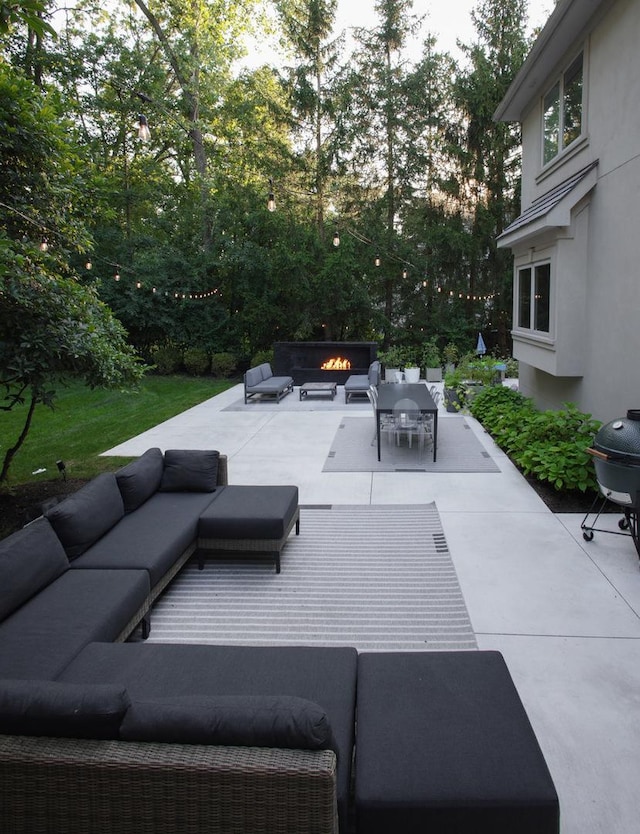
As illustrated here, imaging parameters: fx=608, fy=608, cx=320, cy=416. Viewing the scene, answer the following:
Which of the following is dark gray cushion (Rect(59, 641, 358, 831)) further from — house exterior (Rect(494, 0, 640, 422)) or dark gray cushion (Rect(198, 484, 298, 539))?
house exterior (Rect(494, 0, 640, 422))

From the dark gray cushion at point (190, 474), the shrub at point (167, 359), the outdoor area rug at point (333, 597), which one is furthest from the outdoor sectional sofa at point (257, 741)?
the shrub at point (167, 359)

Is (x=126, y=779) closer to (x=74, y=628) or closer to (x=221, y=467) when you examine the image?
(x=74, y=628)

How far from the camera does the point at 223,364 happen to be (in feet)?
65.5

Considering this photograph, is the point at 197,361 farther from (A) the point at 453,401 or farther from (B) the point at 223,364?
(A) the point at 453,401

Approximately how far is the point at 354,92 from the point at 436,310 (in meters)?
7.81

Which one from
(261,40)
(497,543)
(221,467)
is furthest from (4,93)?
(261,40)

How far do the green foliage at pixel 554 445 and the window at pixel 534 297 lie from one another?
1573mm

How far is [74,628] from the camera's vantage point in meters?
3.55

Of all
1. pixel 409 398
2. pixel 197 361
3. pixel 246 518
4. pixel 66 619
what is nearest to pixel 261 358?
pixel 197 361

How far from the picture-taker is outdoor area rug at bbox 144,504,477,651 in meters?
4.39

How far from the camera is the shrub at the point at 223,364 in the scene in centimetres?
1995

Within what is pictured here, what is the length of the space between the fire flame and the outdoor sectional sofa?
1537 cm

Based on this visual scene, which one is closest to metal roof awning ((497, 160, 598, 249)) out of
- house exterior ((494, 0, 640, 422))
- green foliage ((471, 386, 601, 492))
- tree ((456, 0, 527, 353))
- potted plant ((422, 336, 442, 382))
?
house exterior ((494, 0, 640, 422))

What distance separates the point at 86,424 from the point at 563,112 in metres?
10.3
